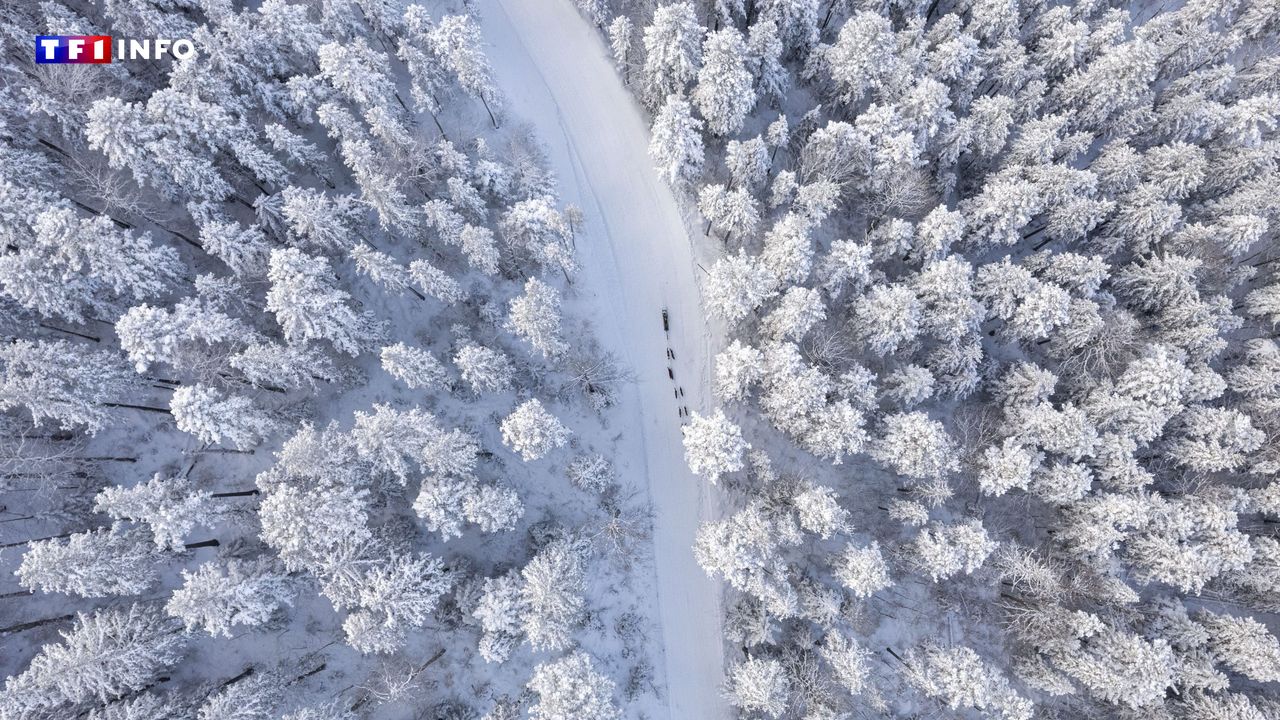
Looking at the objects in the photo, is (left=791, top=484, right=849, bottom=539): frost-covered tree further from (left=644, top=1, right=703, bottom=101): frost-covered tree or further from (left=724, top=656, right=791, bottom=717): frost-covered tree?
(left=644, top=1, right=703, bottom=101): frost-covered tree

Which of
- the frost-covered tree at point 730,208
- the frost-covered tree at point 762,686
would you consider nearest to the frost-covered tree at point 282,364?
the frost-covered tree at point 730,208

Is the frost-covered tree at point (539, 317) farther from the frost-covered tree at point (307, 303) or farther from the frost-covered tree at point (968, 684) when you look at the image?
the frost-covered tree at point (968, 684)

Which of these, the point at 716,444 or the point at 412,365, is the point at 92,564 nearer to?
the point at 412,365

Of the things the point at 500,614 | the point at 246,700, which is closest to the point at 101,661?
the point at 246,700

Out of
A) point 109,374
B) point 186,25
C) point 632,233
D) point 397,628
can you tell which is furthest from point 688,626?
point 186,25

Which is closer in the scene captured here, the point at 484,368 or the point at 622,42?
the point at 484,368

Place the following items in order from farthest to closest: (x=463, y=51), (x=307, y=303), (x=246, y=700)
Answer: (x=463, y=51) < (x=307, y=303) < (x=246, y=700)
